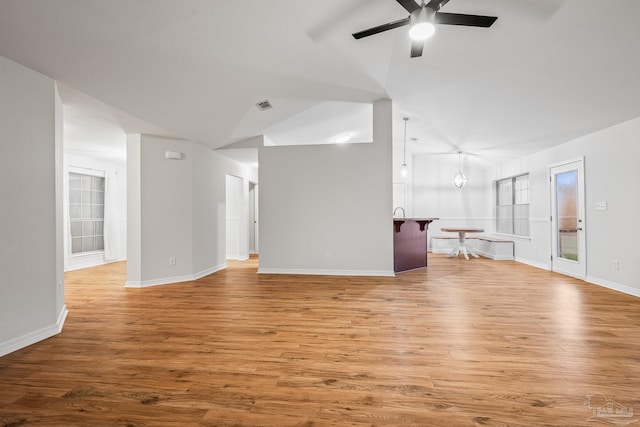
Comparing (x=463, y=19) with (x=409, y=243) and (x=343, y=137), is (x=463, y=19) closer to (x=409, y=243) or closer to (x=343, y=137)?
(x=409, y=243)

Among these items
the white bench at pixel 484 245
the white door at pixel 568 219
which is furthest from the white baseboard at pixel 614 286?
the white bench at pixel 484 245

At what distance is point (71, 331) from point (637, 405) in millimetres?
4244

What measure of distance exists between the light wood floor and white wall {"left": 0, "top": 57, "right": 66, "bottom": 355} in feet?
0.91

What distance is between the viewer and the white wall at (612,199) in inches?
156

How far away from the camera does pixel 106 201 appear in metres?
6.92

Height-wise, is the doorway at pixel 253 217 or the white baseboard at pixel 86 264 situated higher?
the doorway at pixel 253 217

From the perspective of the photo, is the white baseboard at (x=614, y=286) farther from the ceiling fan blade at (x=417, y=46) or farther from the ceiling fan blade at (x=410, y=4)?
the ceiling fan blade at (x=410, y=4)

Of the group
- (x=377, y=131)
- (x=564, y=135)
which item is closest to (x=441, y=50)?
(x=377, y=131)

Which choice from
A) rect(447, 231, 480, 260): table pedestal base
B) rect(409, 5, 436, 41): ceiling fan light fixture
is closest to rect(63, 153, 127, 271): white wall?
rect(409, 5, 436, 41): ceiling fan light fixture

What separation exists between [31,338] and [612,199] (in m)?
7.02

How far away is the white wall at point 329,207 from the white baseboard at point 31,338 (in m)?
3.04

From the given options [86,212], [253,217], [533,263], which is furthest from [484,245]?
[86,212]

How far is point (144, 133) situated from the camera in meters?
4.52

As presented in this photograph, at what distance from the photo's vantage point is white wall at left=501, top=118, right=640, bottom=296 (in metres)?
3.96
